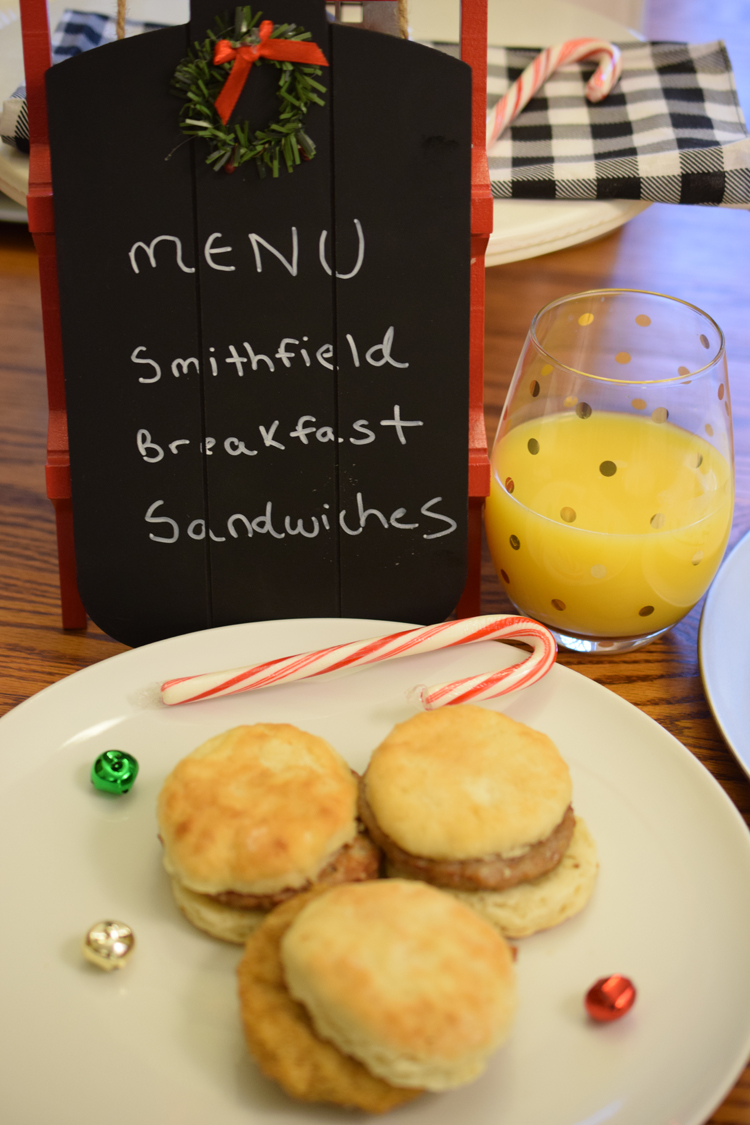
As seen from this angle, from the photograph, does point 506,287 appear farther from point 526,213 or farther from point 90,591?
point 90,591

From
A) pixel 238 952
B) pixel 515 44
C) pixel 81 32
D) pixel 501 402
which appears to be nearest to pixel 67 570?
pixel 238 952

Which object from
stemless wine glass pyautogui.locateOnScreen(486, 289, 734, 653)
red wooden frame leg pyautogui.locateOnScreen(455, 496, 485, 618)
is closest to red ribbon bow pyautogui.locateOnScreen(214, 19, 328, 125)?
stemless wine glass pyautogui.locateOnScreen(486, 289, 734, 653)

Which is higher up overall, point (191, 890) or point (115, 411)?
point (115, 411)

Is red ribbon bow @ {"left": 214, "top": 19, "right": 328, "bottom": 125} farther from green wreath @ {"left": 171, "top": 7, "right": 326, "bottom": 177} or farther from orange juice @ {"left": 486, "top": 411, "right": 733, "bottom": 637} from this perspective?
orange juice @ {"left": 486, "top": 411, "right": 733, "bottom": 637}

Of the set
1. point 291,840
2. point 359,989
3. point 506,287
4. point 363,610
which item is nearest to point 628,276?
point 506,287

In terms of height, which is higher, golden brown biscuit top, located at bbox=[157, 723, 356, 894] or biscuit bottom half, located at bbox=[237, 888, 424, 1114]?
golden brown biscuit top, located at bbox=[157, 723, 356, 894]

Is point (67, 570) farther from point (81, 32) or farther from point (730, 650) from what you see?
point (81, 32)
